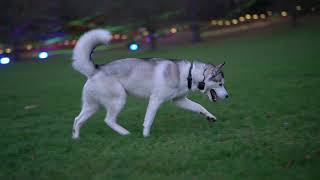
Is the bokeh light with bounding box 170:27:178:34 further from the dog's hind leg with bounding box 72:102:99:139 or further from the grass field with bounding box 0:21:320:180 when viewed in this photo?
the dog's hind leg with bounding box 72:102:99:139

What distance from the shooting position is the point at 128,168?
5.06 metres

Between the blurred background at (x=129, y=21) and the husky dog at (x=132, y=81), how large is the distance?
19.4 metres

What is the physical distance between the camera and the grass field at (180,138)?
491 centimetres

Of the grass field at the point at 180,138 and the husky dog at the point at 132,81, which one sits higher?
the husky dog at the point at 132,81

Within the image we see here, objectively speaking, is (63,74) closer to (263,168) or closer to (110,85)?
(110,85)

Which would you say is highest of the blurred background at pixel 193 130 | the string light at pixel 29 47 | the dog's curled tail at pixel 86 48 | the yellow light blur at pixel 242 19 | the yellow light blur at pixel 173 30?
the dog's curled tail at pixel 86 48

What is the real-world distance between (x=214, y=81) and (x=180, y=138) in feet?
3.49

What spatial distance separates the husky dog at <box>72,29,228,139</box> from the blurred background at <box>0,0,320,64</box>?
19.4 m

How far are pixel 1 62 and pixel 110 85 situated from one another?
63.3 feet

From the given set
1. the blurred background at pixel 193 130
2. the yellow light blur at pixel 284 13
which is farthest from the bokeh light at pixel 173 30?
the blurred background at pixel 193 130

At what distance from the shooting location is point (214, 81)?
688 centimetres

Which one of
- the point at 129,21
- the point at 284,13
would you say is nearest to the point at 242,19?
the point at 284,13

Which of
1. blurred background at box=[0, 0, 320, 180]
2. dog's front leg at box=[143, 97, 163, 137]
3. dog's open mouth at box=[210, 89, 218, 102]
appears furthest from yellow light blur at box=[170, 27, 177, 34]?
dog's front leg at box=[143, 97, 163, 137]

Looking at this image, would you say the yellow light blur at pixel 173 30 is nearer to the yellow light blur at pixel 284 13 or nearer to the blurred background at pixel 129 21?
the blurred background at pixel 129 21
